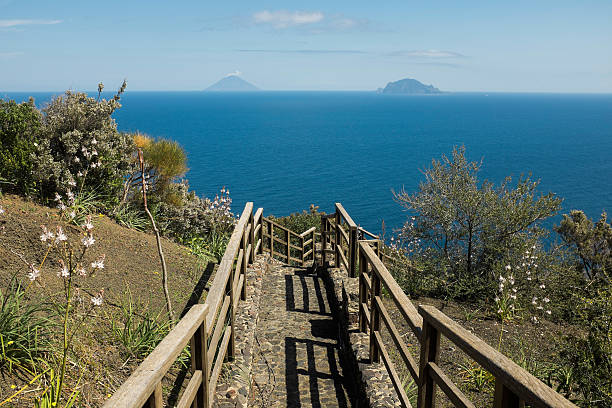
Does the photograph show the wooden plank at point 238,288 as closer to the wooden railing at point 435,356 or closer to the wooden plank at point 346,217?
the wooden railing at point 435,356

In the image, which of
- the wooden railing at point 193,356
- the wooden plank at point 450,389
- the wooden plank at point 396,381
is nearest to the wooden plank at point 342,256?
the wooden railing at point 193,356

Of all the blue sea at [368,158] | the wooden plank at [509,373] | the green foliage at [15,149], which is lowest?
the blue sea at [368,158]

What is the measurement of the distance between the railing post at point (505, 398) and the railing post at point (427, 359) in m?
0.84

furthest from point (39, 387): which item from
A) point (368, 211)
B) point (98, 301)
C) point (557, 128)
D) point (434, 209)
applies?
point (557, 128)

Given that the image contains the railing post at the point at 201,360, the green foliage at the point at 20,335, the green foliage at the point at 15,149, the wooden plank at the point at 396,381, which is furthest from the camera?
the green foliage at the point at 15,149

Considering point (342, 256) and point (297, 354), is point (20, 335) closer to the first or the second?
point (297, 354)

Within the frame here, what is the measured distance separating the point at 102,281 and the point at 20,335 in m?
2.12

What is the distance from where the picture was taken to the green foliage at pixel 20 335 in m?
3.51

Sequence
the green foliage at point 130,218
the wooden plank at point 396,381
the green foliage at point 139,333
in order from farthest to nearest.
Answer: the green foliage at point 130,218 → the green foliage at point 139,333 → the wooden plank at point 396,381

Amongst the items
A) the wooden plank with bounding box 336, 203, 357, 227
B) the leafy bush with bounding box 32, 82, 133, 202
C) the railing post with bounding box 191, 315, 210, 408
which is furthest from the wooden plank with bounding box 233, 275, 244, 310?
the leafy bush with bounding box 32, 82, 133, 202

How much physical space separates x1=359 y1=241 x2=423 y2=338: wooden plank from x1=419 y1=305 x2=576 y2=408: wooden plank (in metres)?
0.50

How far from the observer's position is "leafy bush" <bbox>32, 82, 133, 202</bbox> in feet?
26.7

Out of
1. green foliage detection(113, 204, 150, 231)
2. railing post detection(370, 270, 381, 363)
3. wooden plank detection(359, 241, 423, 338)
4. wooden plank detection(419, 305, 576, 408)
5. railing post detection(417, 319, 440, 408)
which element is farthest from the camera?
green foliage detection(113, 204, 150, 231)

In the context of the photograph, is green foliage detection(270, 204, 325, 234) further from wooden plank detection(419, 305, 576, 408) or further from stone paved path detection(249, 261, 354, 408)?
wooden plank detection(419, 305, 576, 408)
